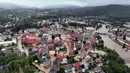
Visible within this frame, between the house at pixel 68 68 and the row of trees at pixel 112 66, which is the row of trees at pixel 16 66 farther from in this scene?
the row of trees at pixel 112 66

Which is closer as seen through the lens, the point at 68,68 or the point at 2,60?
the point at 68,68

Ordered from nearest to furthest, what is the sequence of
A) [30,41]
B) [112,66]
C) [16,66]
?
1. [16,66]
2. [112,66]
3. [30,41]

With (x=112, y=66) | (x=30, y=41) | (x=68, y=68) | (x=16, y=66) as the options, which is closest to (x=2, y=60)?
(x=16, y=66)

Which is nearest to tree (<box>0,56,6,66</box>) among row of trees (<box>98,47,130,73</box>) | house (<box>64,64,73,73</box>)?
house (<box>64,64,73,73</box>)

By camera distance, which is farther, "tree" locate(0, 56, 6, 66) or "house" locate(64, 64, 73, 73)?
"tree" locate(0, 56, 6, 66)

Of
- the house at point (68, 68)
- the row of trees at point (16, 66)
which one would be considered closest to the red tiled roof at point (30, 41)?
the row of trees at point (16, 66)

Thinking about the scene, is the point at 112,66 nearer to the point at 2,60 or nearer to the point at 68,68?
the point at 68,68

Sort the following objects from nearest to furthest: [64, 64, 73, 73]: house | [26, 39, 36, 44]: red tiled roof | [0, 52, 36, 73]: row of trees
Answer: [0, 52, 36, 73]: row of trees
[64, 64, 73, 73]: house
[26, 39, 36, 44]: red tiled roof

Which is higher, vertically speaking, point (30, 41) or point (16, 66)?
point (16, 66)

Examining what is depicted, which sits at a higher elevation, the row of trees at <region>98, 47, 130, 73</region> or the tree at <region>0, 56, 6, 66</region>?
the tree at <region>0, 56, 6, 66</region>

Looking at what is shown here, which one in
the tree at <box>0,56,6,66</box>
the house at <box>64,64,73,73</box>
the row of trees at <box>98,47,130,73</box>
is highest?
the tree at <box>0,56,6,66</box>

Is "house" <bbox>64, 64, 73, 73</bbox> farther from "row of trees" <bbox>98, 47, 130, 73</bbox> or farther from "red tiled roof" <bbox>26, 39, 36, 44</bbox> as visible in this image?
"red tiled roof" <bbox>26, 39, 36, 44</bbox>

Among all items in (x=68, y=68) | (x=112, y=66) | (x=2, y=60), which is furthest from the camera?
(x=2, y=60)
